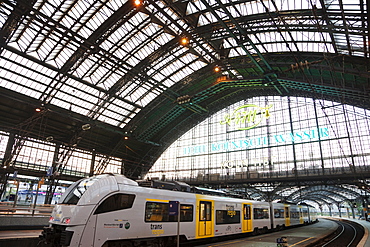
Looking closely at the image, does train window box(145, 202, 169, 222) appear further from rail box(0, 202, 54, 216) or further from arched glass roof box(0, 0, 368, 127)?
arched glass roof box(0, 0, 368, 127)

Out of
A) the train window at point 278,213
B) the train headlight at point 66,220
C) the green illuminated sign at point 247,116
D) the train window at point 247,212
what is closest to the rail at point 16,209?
the train headlight at point 66,220

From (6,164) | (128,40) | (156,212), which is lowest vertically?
(156,212)

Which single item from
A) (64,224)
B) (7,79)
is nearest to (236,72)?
(7,79)

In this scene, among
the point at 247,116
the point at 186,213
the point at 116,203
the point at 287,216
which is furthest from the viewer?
the point at 247,116

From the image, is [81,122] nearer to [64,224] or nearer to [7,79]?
[7,79]

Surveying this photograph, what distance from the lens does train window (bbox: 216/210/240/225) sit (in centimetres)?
1645

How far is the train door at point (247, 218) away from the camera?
1921 cm

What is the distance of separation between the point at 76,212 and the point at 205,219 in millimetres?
7902

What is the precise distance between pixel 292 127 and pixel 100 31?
1237 inches

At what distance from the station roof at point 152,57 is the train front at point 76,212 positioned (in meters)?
17.1

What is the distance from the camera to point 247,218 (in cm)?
1970

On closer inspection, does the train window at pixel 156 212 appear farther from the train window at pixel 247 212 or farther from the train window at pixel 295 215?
the train window at pixel 295 215

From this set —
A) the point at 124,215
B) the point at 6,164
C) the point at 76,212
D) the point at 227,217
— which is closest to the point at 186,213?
the point at 124,215

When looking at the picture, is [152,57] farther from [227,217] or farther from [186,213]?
[186,213]
